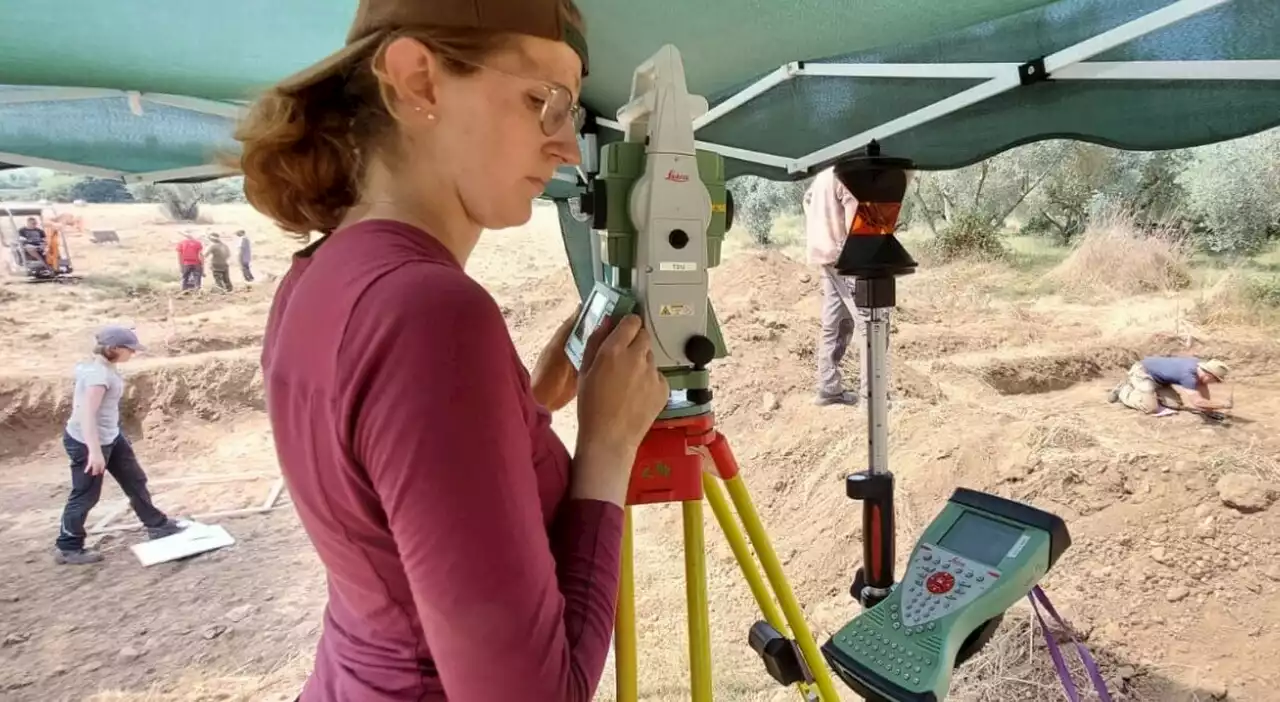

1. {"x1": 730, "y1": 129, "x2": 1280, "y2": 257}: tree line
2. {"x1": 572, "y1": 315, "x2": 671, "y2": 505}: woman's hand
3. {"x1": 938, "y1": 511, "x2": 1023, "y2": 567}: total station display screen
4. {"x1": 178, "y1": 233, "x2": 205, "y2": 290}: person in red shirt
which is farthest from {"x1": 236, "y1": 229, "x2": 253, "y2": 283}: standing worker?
{"x1": 938, "y1": 511, "x2": 1023, "y2": 567}: total station display screen

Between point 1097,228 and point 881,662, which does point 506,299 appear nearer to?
point 1097,228

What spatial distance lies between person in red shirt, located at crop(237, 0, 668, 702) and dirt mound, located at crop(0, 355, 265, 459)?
516cm

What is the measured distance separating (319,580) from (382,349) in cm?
312

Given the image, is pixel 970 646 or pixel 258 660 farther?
pixel 258 660

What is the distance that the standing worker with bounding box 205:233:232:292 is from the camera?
4.36 meters

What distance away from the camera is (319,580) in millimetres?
3039

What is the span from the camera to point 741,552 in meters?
0.94

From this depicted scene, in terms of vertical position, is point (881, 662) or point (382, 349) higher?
point (382, 349)

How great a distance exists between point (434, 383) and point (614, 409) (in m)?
0.22

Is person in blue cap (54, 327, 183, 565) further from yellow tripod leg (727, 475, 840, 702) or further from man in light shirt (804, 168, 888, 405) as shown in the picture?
yellow tripod leg (727, 475, 840, 702)

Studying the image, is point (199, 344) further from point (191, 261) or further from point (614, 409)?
point (614, 409)

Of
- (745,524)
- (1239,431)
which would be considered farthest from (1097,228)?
(745,524)

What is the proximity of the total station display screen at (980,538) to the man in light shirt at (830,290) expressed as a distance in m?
1.73

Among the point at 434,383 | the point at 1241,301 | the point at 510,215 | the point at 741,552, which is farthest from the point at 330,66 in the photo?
the point at 1241,301
